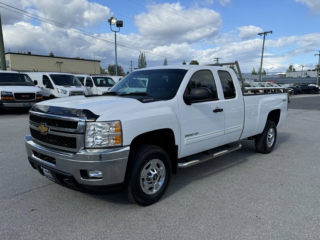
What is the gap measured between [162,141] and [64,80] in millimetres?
12893

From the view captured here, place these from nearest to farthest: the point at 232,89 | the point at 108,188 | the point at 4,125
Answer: the point at 108,188
the point at 232,89
the point at 4,125

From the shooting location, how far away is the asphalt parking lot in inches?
119

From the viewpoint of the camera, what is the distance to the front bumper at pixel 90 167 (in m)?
3.05

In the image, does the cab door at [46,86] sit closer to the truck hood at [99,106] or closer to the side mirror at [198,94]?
the truck hood at [99,106]

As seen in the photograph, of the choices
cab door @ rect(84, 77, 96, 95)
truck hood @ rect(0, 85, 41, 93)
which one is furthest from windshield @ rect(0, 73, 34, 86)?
cab door @ rect(84, 77, 96, 95)

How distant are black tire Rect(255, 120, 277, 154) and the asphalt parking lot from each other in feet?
2.84

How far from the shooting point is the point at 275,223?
3.21 meters

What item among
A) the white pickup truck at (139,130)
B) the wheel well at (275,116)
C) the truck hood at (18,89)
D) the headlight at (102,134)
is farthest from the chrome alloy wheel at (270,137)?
the truck hood at (18,89)

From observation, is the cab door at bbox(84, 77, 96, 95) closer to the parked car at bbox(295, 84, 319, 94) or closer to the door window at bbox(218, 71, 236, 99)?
the door window at bbox(218, 71, 236, 99)

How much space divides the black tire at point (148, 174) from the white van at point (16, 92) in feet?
36.0

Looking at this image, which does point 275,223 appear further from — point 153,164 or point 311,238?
point 153,164

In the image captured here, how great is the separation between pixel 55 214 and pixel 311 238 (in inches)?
118

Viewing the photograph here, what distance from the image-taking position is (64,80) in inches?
602

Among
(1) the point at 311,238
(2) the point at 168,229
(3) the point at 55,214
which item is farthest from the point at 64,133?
(1) the point at 311,238
